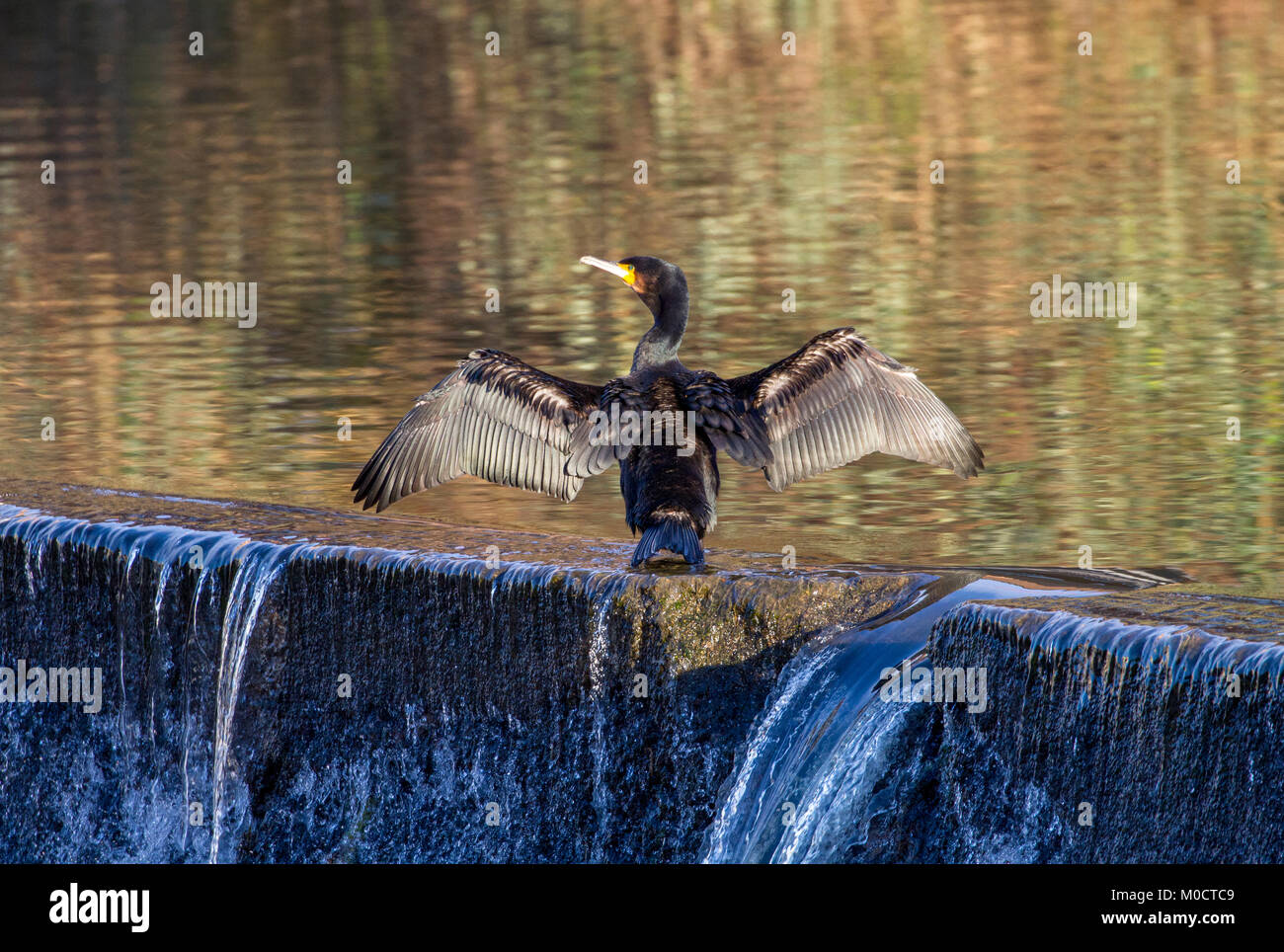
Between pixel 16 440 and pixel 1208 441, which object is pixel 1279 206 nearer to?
pixel 1208 441

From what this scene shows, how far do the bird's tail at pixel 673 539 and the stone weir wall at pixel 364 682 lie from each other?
10 cm

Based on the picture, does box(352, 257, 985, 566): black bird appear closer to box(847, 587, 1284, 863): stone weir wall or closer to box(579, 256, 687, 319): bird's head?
box(579, 256, 687, 319): bird's head

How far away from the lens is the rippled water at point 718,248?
10.3 m

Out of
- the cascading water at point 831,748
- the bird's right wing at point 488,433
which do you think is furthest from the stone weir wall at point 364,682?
the bird's right wing at point 488,433

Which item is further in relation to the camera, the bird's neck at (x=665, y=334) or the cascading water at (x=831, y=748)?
the bird's neck at (x=665, y=334)

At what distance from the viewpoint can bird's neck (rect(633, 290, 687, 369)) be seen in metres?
7.91

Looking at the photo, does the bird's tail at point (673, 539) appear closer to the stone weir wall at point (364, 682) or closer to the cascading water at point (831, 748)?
the stone weir wall at point (364, 682)

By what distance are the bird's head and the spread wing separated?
0.39 metres

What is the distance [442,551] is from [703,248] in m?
9.33

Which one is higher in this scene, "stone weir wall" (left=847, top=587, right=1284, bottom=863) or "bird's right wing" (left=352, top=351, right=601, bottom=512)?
"bird's right wing" (left=352, top=351, right=601, bottom=512)

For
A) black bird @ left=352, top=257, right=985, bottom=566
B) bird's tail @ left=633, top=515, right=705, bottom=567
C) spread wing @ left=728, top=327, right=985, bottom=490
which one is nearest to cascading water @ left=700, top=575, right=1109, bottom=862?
bird's tail @ left=633, top=515, right=705, bottom=567
